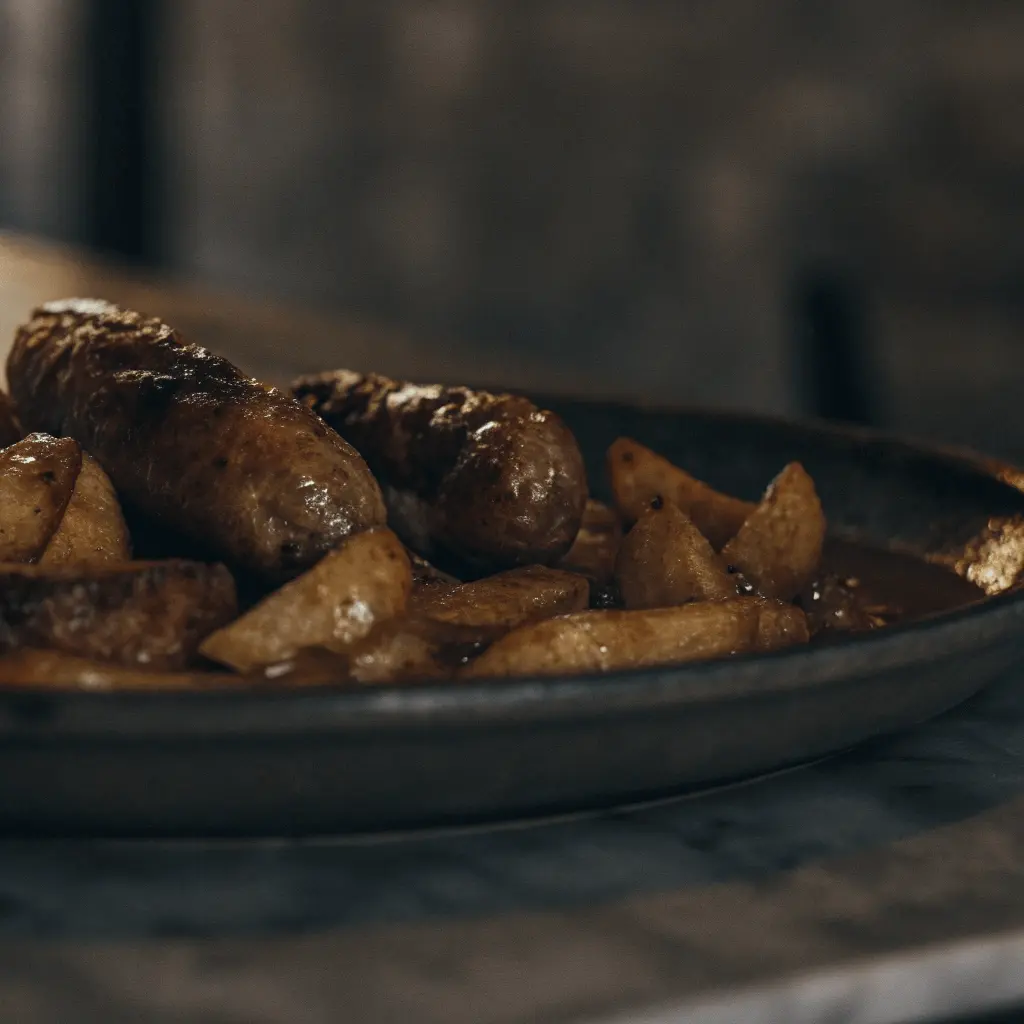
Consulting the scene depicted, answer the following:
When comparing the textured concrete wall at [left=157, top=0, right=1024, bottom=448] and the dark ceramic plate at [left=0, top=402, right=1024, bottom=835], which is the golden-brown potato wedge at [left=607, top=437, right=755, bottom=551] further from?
the textured concrete wall at [left=157, top=0, right=1024, bottom=448]

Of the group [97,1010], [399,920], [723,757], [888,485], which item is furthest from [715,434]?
[97,1010]

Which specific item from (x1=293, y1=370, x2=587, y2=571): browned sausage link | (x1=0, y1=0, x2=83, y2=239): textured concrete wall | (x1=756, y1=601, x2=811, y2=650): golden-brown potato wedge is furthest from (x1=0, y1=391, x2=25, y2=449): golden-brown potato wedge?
(x1=0, y1=0, x2=83, y2=239): textured concrete wall

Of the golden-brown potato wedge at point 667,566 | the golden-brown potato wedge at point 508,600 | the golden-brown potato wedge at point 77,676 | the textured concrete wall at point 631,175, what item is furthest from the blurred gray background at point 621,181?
the golden-brown potato wedge at point 77,676

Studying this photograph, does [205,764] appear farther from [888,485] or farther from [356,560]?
[888,485]

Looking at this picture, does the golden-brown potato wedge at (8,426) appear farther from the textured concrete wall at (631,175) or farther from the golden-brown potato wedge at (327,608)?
the textured concrete wall at (631,175)

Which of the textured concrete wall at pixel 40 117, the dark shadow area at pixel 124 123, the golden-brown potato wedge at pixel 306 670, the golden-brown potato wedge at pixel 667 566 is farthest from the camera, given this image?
the textured concrete wall at pixel 40 117

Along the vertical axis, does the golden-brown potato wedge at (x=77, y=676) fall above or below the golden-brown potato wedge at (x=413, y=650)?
above
